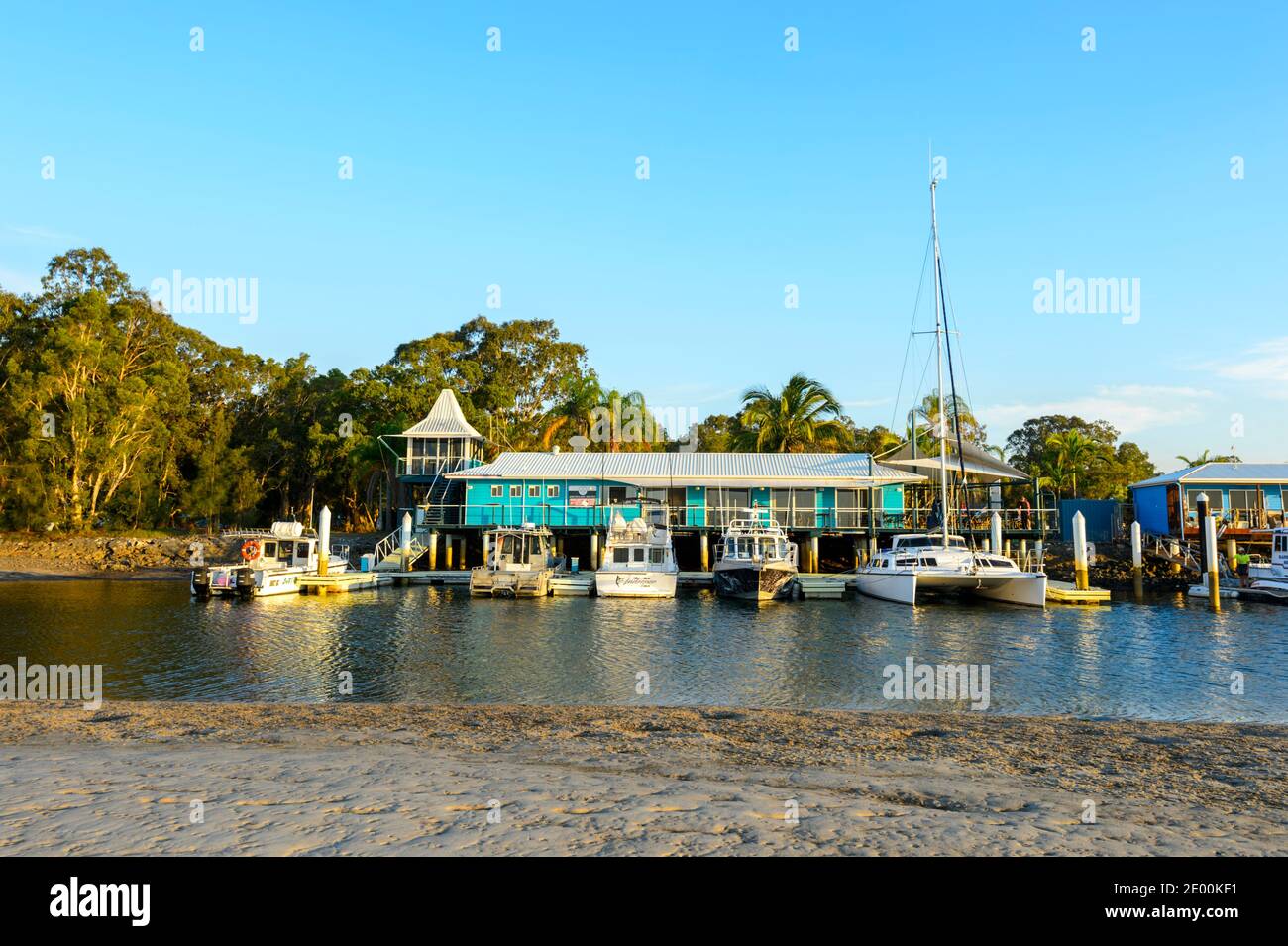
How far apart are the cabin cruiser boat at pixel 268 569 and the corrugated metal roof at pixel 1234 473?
45.9 meters

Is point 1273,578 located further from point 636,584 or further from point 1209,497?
point 636,584

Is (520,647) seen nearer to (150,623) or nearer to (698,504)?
(150,623)

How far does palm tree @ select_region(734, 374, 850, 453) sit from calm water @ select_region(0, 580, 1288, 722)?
23.4m

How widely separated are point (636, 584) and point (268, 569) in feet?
52.7

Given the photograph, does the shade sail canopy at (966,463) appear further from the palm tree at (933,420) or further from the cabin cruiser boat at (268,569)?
the cabin cruiser boat at (268,569)

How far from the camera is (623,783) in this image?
7.68 metres

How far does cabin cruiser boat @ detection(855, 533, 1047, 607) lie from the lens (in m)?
32.7

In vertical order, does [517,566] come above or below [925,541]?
below

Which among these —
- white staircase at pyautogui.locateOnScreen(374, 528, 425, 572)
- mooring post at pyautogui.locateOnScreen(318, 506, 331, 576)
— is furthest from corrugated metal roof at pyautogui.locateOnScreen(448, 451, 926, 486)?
mooring post at pyautogui.locateOnScreen(318, 506, 331, 576)

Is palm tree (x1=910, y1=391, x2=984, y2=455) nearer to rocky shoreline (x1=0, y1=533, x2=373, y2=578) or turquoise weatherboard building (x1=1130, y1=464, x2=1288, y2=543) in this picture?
turquoise weatherboard building (x1=1130, y1=464, x2=1288, y2=543)

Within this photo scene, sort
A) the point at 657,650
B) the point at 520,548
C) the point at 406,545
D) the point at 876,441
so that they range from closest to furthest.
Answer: the point at 657,650 → the point at 520,548 → the point at 406,545 → the point at 876,441

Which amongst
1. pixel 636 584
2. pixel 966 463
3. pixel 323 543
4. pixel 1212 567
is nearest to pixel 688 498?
pixel 636 584

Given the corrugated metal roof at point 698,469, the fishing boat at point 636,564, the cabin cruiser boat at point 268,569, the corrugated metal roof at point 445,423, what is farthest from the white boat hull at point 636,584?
the corrugated metal roof at point 445,423
